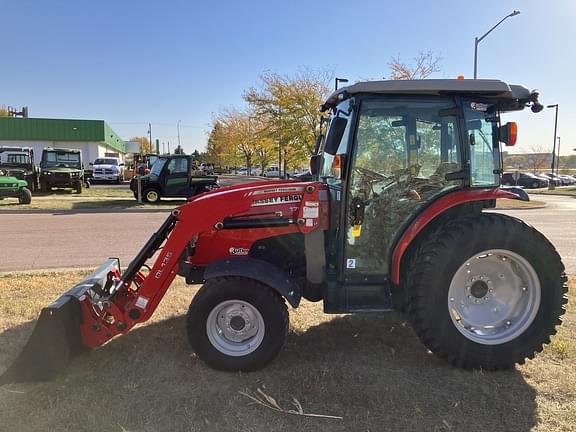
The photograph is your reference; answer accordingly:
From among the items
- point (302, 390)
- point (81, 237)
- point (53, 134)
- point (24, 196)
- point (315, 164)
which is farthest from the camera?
point (53, 134)

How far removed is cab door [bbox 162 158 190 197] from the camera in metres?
17.6

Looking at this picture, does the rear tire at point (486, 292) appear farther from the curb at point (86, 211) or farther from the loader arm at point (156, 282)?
the curb at point (86, 211)

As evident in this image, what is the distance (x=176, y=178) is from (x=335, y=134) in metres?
14.9

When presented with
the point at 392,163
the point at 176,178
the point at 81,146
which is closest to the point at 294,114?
the point at 176,178

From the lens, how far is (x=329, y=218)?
3611 mm

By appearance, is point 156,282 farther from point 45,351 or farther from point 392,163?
point 392,163

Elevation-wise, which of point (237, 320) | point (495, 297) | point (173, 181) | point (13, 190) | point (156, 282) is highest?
point (173, 181)

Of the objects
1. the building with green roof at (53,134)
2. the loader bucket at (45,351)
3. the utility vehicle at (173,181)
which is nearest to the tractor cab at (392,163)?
the loader bucket at (45,351)

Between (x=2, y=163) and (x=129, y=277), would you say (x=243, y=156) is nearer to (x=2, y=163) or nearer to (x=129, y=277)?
(x=2, y=163)

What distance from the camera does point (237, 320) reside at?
11.1 ft

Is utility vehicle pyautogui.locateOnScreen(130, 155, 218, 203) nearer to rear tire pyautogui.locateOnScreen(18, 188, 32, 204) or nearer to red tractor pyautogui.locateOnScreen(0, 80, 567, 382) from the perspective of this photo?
rear tire pyautogui.locateOnScreen(18, 188, 32, 204)

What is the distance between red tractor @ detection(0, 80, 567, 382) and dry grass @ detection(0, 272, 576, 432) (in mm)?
185

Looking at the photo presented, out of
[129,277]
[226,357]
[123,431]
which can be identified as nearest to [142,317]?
[129,277]

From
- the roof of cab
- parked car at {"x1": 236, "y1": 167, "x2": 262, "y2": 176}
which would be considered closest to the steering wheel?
the roof of cab
